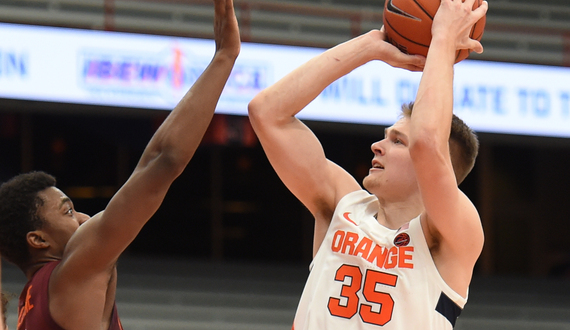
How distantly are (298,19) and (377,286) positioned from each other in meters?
7.13

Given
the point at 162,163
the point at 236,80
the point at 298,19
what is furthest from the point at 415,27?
the point at 298,19

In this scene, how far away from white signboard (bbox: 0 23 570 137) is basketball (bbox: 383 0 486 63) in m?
4.98

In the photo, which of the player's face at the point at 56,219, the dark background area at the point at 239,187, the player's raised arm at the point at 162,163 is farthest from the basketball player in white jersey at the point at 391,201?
the dark background area at the point at 239,187

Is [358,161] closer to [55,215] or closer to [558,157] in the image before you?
[558,157]

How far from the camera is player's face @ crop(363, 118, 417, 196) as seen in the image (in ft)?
8.96

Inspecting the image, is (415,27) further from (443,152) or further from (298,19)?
A: (298,19)

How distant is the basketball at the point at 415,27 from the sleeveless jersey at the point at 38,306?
1.49 metres

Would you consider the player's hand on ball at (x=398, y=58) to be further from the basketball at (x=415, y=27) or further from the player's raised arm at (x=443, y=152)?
the player's raised arm at (x=443, y=152)

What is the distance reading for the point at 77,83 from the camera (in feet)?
24.3

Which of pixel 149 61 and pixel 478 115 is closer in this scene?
pixel 149 61

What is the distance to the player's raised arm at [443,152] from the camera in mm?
2395

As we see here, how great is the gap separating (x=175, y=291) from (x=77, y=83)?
313 centimetres

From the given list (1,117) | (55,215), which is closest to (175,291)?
(1,117)

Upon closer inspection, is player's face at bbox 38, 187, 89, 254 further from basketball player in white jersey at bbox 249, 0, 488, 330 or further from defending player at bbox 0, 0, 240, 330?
basketball player in white jersey at bbox 249, 0, 488, 330
